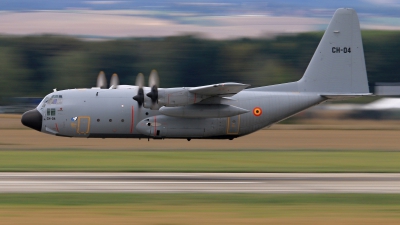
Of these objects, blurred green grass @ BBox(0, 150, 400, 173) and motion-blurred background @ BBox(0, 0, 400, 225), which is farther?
blurred green grass @ BBox(0, 150, 400, 173)

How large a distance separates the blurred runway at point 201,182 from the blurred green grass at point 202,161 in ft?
4.83

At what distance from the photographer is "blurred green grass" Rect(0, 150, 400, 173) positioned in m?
21.5

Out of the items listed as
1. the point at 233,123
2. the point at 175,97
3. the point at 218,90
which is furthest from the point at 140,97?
the point at 233,123

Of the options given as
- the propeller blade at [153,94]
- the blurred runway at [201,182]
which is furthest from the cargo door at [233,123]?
the blurred runway at [201,182]

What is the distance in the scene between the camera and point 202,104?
1023 inches

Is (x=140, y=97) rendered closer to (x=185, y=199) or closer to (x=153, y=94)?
(x=153, y=94)

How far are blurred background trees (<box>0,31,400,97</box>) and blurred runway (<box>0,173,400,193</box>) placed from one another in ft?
153

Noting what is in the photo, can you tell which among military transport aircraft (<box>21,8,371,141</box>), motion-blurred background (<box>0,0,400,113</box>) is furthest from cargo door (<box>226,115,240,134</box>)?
motion-blurred background (<box>0,0,400,113</box>)

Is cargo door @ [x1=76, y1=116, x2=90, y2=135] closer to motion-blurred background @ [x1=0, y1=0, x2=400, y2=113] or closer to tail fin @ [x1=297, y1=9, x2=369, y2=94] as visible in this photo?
tail fin @ [x1=297, y1=9, x2=369, y2=94]

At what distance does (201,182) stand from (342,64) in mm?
12172

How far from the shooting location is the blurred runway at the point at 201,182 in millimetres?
16422

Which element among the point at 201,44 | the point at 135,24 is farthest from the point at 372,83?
the point at 135,24

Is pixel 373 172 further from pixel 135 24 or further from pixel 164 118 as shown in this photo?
pixel 135 24
